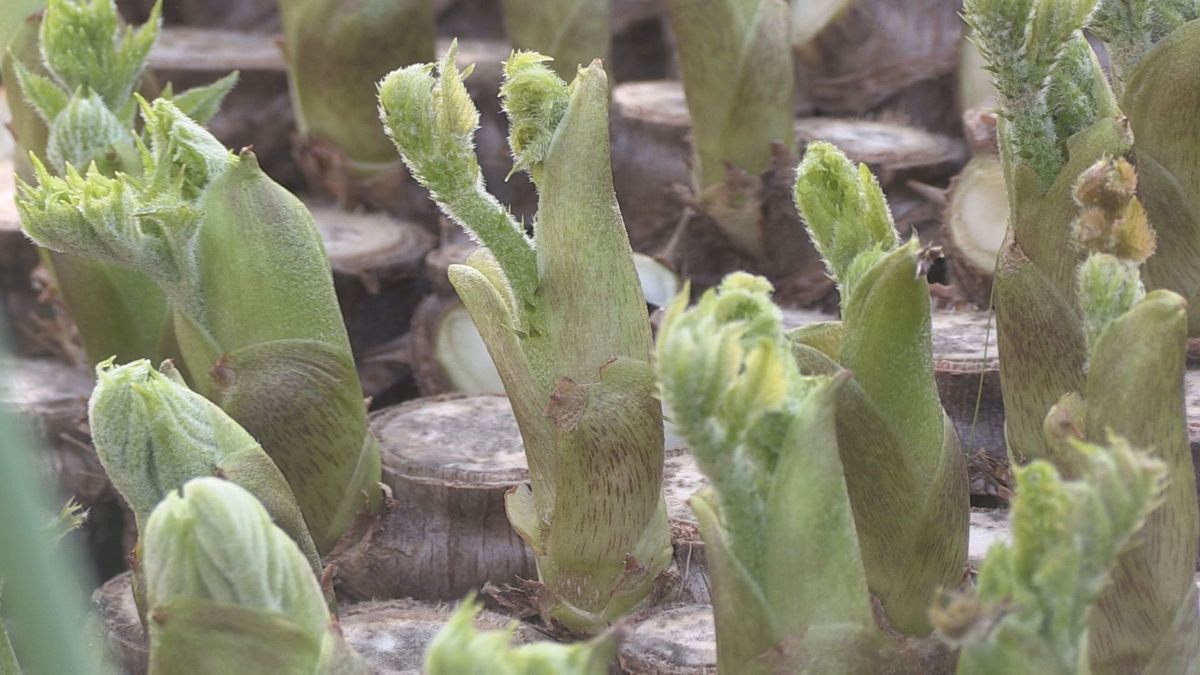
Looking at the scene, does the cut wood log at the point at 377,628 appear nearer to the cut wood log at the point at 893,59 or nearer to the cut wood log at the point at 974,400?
the cut wood log at the point at 974,400

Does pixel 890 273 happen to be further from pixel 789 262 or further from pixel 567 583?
pixel 789 262

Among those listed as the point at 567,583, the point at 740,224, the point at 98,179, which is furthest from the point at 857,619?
the point at 740,224

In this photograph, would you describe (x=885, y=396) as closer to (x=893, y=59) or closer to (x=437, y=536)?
(x=437, y=536)

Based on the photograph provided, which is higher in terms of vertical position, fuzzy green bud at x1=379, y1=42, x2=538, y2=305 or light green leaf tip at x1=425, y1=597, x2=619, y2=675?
fuzzy green bud at x1=379, y1=42, x2=538, y2=305

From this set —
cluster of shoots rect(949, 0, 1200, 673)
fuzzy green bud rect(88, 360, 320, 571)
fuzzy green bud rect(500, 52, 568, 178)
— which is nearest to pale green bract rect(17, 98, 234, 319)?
fuzzy green bud rect(88, 360, 320, 571)

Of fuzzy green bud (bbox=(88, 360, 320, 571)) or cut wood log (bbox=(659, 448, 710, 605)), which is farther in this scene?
cut wood log (bbox=(659, 448, 710, 605))

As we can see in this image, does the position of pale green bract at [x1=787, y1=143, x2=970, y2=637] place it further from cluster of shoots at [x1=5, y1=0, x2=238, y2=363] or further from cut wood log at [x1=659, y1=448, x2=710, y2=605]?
cluster of shoots at [x1=5, y1=0, x2=238, y2=363]
